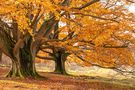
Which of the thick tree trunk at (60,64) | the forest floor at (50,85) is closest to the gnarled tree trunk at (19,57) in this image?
the forest floor at (50,85)

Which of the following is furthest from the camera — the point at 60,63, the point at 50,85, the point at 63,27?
the point at 60,63

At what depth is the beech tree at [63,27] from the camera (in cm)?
1624

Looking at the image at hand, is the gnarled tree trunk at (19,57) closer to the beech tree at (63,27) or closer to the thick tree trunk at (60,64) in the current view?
the beech tree at (63,27)

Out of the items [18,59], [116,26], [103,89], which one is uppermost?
[116,26]

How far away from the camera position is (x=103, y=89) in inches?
727

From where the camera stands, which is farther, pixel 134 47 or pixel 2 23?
pixel 134 47

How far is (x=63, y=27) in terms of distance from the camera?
2541 cm

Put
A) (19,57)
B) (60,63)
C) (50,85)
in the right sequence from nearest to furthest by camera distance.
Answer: (50,85)
(19,57)
(60,63)

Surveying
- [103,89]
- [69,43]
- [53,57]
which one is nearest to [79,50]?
[69,43]

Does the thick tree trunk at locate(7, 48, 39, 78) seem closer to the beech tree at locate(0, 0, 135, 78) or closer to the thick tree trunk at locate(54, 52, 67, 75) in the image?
the beech tree at locate(0, 0, 135, 78)

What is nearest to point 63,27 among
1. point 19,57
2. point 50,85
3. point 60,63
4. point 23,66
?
point 19,57

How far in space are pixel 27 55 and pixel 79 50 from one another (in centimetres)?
700

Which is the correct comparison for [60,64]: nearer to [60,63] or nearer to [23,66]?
[60,63]

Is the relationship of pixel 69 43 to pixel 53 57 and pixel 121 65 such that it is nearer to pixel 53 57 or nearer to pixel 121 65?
pixel 121 65
